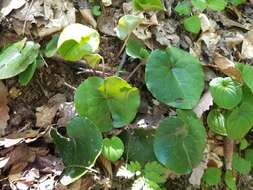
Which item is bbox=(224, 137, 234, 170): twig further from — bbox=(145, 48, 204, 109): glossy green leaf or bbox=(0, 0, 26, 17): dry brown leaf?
bbox=(0, 0, 26, 17): dry brown leaf

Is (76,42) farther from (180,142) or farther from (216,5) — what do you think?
(216,5)

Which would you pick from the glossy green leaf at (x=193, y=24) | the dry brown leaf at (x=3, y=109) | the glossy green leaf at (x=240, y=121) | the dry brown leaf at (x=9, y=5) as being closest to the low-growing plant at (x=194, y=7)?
the glossy green leaf at (x=193, y=24)

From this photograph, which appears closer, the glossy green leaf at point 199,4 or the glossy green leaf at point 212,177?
the glossy green leaf at point 212,177

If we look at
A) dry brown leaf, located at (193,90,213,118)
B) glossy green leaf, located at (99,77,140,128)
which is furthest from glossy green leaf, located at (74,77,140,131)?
dry brown leaf, located at (193,90,213,118)

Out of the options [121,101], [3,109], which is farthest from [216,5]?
[3,109]

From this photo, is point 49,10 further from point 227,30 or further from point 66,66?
point 227,30

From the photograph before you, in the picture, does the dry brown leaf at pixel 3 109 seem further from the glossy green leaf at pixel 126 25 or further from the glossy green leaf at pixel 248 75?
the glossy green leaf at pixel 248 75

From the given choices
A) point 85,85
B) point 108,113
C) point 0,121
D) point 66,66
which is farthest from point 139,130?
point 0,121
